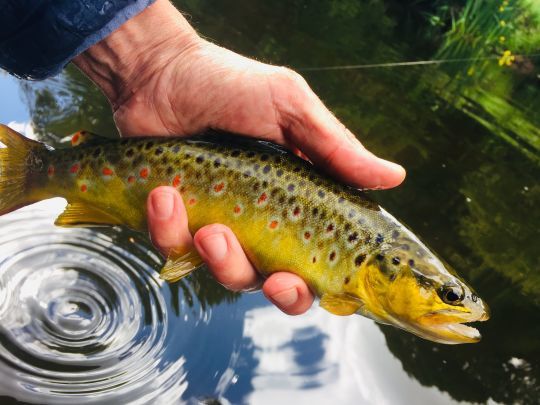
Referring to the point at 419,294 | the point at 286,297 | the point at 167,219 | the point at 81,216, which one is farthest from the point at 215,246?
the point at 419,294

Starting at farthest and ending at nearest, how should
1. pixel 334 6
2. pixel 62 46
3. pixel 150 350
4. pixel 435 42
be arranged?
pixel 435 42 < pixel 334 6 < pixel 150 350 < pixel 62 46

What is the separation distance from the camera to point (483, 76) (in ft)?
36.6

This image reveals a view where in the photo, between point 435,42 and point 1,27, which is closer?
point 1,27

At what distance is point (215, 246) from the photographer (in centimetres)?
189

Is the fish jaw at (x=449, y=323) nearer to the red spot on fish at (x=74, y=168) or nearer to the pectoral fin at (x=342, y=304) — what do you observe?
the pectoral fin at (x=342, y=304)

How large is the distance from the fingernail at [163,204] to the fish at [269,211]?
0.08 meters

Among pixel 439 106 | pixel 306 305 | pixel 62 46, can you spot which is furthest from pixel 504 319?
pixel 439 106

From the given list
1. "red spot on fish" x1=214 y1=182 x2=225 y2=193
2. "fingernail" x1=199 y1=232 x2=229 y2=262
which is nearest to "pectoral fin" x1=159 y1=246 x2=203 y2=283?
"fingernail" x1=199 y1=232 x2=229 y2=262

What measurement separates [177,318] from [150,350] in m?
0.22

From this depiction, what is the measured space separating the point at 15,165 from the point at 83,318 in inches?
29.5

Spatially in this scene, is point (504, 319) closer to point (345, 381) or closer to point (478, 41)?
point (345, 381)

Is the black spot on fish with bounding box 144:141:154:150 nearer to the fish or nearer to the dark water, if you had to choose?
the fish

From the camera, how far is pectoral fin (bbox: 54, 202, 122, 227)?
2080 mm

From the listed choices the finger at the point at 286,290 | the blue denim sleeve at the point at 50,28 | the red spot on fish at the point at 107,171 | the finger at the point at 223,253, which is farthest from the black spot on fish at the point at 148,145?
the finger at the point at 286,290
